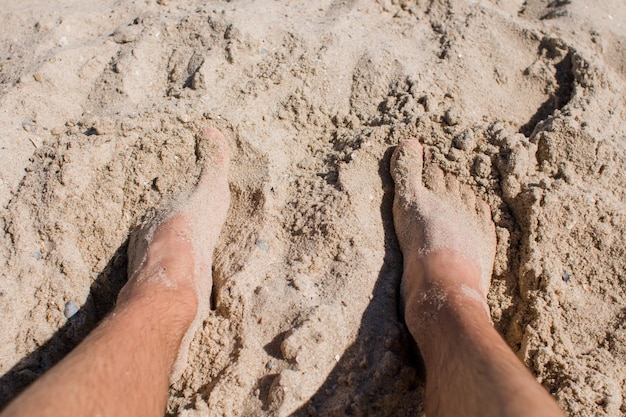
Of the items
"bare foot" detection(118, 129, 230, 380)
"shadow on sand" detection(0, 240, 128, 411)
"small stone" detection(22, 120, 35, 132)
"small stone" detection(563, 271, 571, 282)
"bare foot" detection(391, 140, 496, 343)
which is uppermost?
"small stone" detection(563, 271, 571, 282)

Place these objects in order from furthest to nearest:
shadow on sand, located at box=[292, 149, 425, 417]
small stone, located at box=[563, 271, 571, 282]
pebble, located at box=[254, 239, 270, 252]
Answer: pebble, located at box=[254, 239, 270, 252]
small stone, located at box=[563, 271, 571, 282]
shadow on sand, located at box=[292, 149, 425, 417]

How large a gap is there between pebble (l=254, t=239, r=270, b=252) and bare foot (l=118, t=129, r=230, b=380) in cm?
23

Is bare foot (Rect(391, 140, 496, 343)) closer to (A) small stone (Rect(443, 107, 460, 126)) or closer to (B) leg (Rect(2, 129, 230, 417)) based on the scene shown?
(A) small stone (Rect(443, 107, 460, 126))

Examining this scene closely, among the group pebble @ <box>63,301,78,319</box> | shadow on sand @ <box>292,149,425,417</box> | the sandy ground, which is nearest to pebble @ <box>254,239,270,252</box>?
the sandy ground

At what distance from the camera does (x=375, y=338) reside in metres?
1.79

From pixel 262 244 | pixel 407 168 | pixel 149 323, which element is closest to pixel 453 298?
pixel 407 168

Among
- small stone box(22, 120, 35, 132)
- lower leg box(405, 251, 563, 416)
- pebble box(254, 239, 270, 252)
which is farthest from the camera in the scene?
small stone box(22, 120, 35, 132)

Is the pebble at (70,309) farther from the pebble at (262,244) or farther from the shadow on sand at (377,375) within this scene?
the shadow on sand at (377,375)

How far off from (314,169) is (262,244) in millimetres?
490

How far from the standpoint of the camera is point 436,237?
2.04 metres

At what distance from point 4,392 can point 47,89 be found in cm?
151

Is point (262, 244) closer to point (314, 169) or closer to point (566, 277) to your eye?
point (314, 169)

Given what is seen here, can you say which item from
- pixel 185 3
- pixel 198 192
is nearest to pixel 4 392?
pixel 198 192

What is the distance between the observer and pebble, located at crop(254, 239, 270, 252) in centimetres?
203
